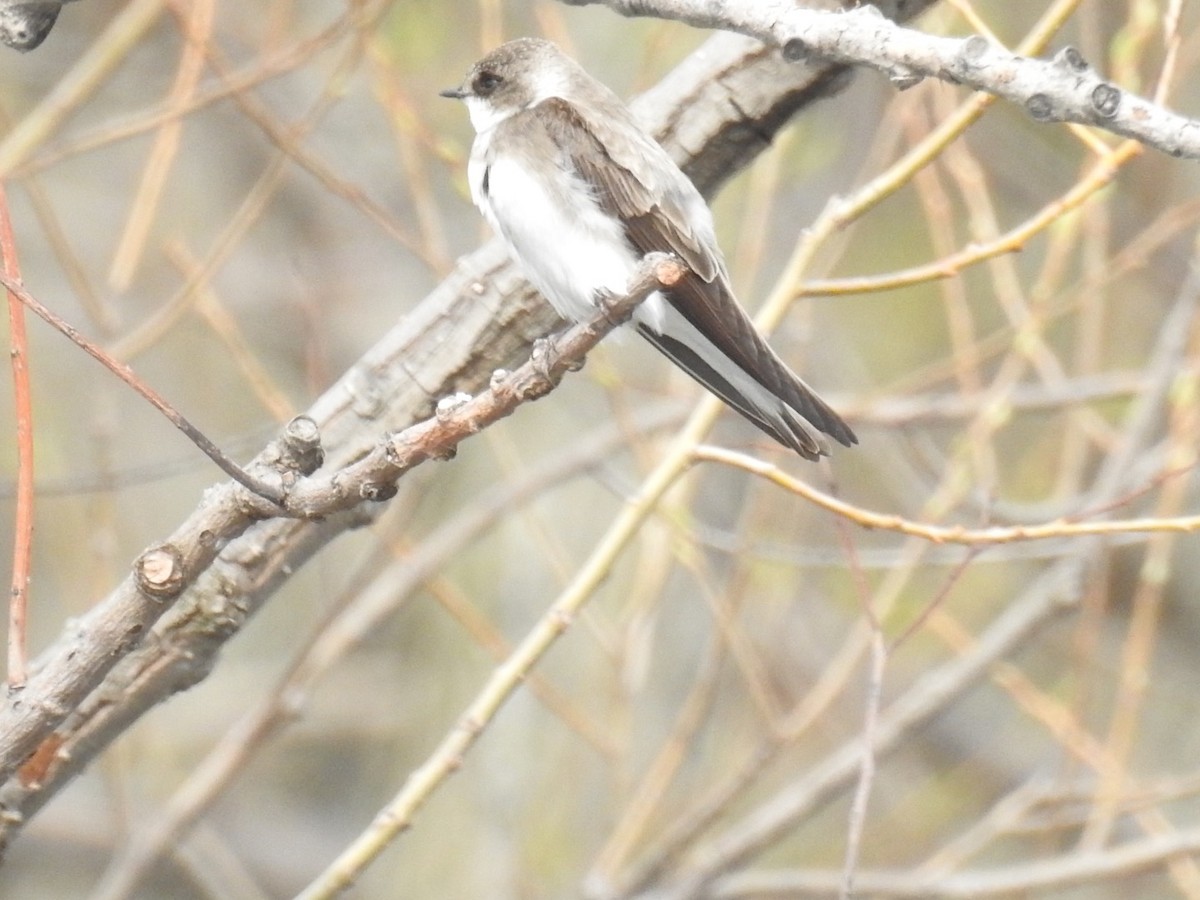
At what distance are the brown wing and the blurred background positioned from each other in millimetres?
1056

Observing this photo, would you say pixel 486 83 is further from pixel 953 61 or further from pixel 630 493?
pixel 953 61

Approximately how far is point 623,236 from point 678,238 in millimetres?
138

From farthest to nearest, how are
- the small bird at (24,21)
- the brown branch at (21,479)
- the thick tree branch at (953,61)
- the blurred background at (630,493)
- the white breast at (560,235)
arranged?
the blurred background at (630,493), the white breast at (560,235), the small bird at (24,21), the brown branch at (21,479), the thick tree branch at (953,61)

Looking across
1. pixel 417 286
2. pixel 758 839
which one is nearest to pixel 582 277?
pixel 758 839

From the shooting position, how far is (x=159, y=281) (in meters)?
6.32

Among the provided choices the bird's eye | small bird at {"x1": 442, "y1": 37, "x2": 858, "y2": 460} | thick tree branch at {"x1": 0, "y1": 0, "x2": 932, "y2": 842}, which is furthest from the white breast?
the bird's eye

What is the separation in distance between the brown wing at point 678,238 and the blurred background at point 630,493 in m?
1.06

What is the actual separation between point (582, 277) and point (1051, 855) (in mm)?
2618

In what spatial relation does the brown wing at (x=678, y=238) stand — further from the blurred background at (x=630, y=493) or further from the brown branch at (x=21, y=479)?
the blurred background at (x=630, y=493)

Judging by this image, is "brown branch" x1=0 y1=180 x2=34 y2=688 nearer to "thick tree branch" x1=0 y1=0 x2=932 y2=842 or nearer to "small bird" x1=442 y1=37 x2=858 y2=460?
"thick tree branch" x1=0 y1=0 x2=932 y2=842

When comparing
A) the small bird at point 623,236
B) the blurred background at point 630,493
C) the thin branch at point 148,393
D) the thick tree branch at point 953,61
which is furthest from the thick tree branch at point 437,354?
the blurred background at point 630,493

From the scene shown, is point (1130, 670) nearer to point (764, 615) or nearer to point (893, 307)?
point (764, 615)

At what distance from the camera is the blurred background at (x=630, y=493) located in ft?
12.4

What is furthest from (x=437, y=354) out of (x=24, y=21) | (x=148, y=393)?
(x=148, y=393)
